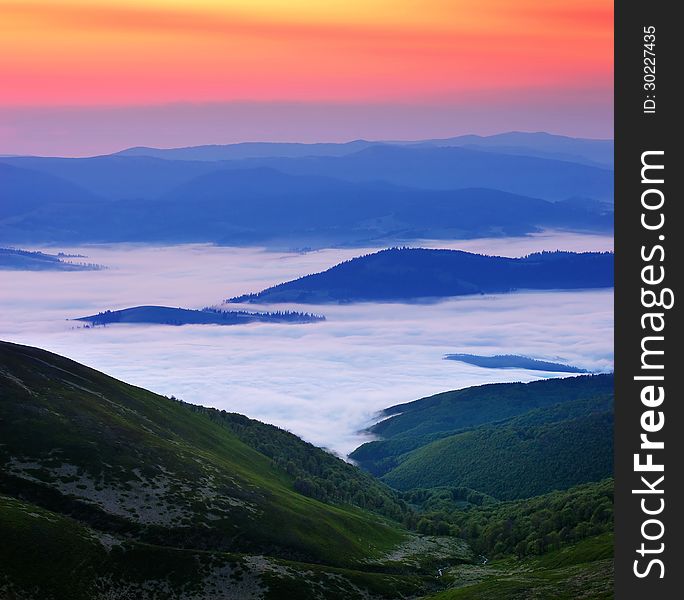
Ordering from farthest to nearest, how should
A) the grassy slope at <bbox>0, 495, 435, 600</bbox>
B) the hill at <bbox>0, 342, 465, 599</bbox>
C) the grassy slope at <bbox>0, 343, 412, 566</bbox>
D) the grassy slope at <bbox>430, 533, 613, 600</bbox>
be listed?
the grassy slope at <bbox>0, 343, 412, 566</bbox>
the grassy slope at <bbox>430, 533, 613, 600</bbox>
the hill at <bbox>0, 342, 465, 599</bbox>
the grassy slope at <bbox>0, 495, 435, 600</bbox>

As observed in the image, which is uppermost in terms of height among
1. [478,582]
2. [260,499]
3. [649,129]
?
[649,129]

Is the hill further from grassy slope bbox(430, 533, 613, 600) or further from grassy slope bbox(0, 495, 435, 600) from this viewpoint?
grassy slope bbox(430, 533, 613, 600)

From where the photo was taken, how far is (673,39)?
281 ft

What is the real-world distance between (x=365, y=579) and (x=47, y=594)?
177ft

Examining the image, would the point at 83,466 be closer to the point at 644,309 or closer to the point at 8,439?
the point at 8,439

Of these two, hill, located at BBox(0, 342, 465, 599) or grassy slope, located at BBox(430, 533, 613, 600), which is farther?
grassy slope, located at BBox(430, 533, 613, 600)

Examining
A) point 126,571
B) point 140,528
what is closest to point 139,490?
point 140,528

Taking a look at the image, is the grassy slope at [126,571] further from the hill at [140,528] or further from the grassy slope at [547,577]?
the grassy slope at [547,577]

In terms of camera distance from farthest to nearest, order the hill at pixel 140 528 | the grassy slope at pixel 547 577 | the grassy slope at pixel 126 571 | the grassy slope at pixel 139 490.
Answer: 1. the grassy slope at pixel 139 490
2. the grassy slope at pixel 547 577
3. the hill at pixel 140 528
4. the grassy slope at pixel 126 571

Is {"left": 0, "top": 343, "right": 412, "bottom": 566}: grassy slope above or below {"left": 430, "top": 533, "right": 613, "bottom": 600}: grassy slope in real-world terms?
above

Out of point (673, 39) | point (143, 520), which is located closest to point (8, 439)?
point (143, 520)

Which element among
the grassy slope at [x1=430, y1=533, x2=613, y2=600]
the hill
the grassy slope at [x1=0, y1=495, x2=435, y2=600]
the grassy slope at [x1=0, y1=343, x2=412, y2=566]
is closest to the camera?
the grassy slope at [x1=0, y1=495, x2=435, y2=600]

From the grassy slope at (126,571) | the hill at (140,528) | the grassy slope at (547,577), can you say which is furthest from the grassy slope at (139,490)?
the grassy slope at (547,577)

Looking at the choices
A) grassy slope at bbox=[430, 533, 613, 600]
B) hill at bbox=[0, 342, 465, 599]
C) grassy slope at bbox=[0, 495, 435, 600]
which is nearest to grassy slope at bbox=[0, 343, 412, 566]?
hill at bbox=[0, 342, 465, 599]
